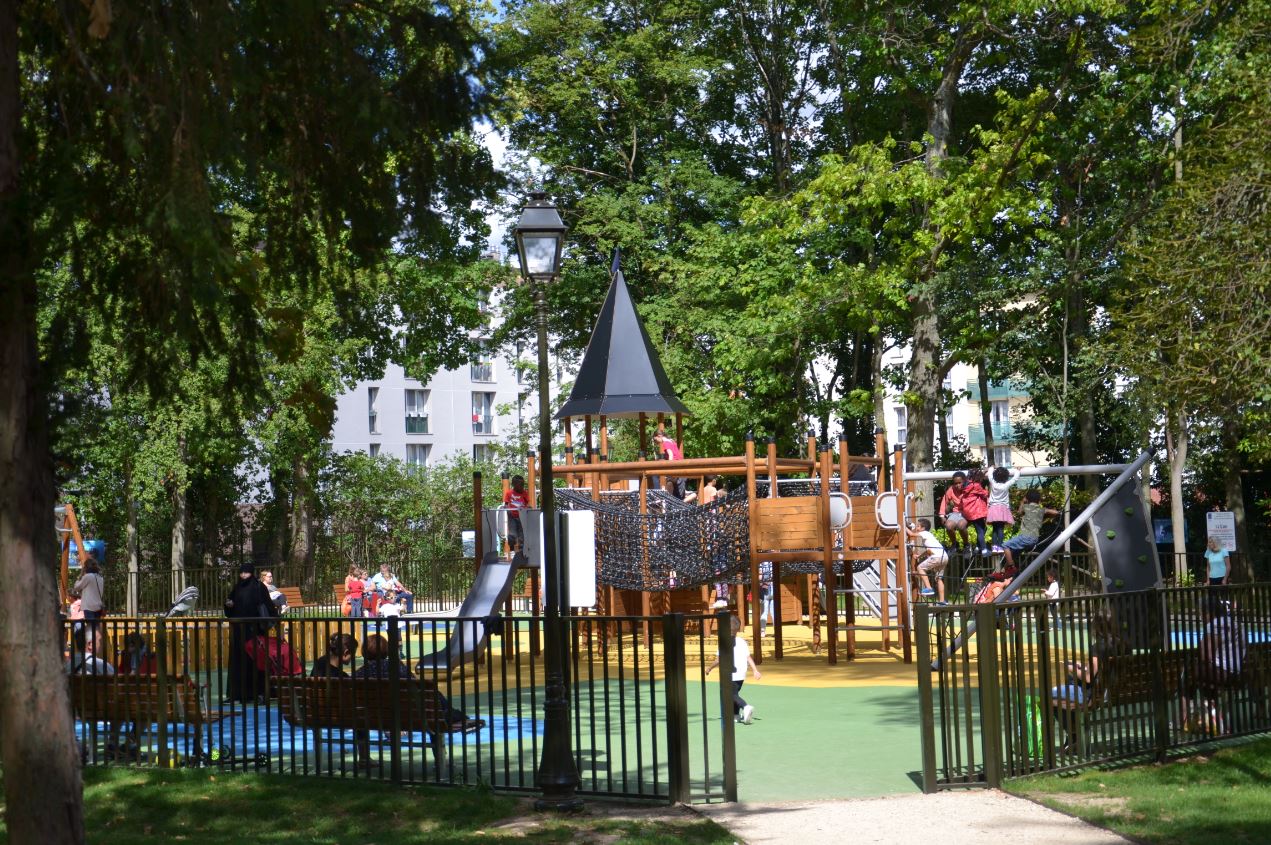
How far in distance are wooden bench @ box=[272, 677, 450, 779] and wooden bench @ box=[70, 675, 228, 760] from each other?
930 mm

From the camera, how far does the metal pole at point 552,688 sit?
10.9 metres

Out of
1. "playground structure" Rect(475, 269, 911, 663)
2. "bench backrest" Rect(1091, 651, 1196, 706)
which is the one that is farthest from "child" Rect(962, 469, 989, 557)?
"bench backrest" Rect(1091, 651, 1196, 706)

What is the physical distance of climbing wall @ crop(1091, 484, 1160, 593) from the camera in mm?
17109

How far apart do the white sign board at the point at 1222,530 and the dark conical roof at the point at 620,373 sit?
10551 millimetres

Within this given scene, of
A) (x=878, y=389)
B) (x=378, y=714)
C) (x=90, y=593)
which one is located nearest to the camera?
(x=378, y=714)

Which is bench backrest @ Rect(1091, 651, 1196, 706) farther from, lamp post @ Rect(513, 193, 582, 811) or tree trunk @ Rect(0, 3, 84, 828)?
tree trunk @ Rect(0, 3, 84, 828)

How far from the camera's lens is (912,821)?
33.2 feet

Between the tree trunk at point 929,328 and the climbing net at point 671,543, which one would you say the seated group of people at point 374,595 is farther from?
the tree trunk at point 929,328

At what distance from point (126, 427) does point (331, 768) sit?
26868 millimetres

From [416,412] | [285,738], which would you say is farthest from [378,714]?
[416,412]

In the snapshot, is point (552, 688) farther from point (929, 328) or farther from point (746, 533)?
point (929, 328)

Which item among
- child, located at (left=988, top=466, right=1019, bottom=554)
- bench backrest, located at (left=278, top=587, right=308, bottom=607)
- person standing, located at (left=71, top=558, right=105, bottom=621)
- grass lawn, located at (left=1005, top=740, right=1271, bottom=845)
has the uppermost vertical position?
child, located at (left=988, top=466, right=1019, bottom=554)

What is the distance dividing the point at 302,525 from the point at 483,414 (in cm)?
2670

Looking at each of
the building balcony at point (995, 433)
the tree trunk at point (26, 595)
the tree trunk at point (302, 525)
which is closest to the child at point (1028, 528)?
the tree trunk at point (26, 595)
